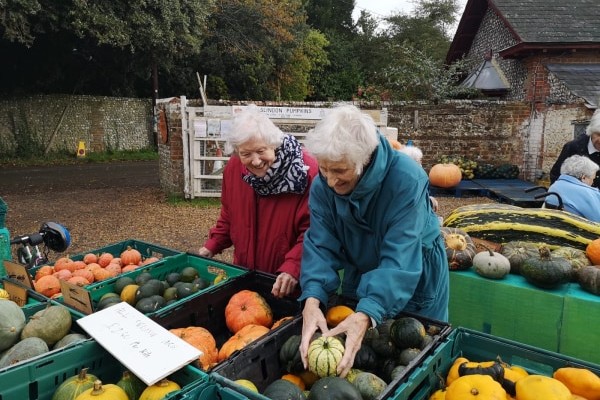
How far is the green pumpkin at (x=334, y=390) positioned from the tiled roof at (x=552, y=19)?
510 inches

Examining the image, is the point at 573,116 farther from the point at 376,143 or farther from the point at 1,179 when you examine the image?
the point at 1,179

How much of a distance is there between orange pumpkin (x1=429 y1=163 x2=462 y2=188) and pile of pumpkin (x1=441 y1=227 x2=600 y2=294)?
268 inches

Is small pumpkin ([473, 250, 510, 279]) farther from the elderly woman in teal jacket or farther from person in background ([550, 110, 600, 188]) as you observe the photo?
person in background ([550, 110, 600, 188])

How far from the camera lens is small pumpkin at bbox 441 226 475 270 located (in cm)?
340

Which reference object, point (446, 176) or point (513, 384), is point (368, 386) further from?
point (446, 176)

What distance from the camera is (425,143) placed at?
453 inches

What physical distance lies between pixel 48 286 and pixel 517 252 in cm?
329

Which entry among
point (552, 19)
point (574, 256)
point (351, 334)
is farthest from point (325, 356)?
point (552, 19)

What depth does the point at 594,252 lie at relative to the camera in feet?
10.9

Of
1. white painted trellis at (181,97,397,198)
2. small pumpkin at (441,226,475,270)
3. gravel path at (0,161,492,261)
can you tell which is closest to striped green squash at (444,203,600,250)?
small pumpkin at (441,226,475,270)

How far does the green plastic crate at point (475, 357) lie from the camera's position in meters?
1.71

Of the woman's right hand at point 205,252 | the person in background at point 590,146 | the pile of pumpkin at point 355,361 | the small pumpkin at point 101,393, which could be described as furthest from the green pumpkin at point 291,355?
the person in background at point 590,146

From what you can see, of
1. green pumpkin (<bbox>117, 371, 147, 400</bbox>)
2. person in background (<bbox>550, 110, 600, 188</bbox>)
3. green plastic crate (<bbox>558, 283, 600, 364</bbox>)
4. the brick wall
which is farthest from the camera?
the brick wall

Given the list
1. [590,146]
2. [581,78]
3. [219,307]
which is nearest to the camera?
[219,307]
